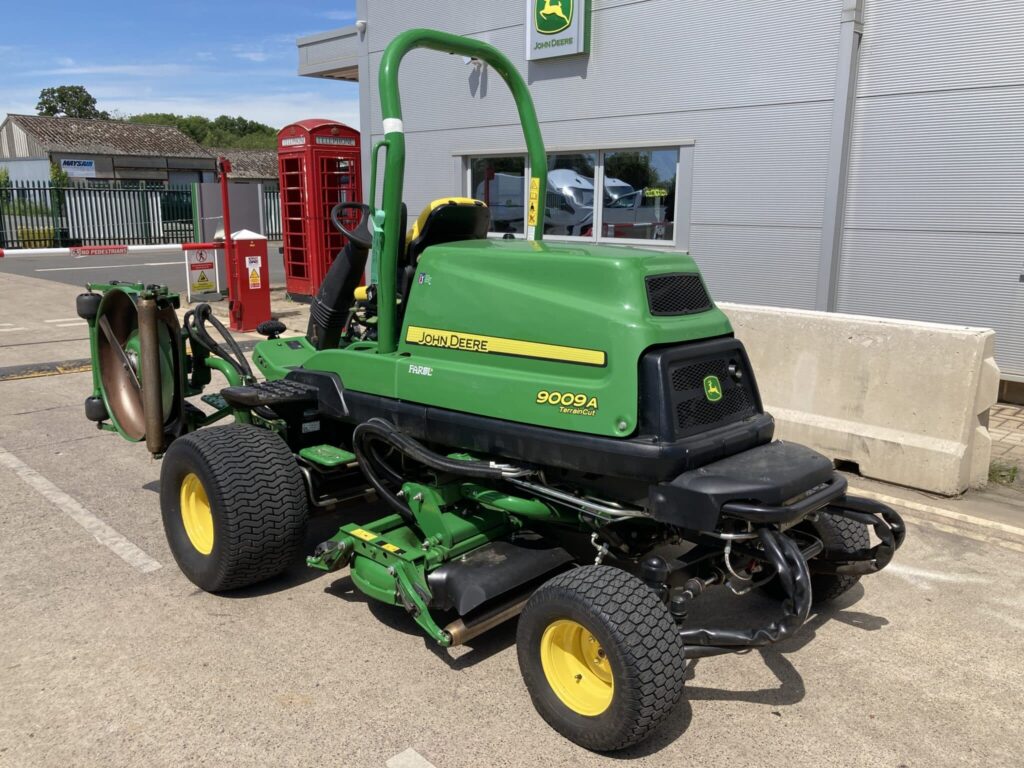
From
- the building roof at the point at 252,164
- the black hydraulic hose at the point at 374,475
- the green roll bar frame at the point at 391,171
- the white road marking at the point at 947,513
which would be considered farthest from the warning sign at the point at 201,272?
the building roof at the point at 252,164

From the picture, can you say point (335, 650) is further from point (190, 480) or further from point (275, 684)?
point (190, 480)

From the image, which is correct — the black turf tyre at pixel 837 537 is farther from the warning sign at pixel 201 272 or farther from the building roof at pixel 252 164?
the building roof at pixel 252 164

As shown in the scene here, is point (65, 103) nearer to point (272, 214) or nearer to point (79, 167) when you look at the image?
point (79, 167)

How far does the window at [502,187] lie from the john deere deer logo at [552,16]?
1.54 metres

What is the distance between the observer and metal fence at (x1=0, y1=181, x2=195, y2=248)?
25719 millimetres

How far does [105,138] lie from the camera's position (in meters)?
48.5

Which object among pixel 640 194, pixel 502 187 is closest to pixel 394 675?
pixel 640 194

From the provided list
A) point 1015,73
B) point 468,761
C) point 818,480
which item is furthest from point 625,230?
point 468,761

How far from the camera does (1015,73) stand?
280 inches

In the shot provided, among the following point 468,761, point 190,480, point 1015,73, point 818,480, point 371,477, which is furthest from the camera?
point 1015,73

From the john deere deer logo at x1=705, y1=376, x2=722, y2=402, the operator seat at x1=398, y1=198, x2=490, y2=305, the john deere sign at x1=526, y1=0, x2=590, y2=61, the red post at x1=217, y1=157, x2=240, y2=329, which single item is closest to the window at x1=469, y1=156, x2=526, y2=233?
the john deere sign at x1=526, y1=0, x2=590, y2=61

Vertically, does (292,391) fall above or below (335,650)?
above

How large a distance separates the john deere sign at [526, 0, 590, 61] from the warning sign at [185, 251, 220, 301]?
19.3ft

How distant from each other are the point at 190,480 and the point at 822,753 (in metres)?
3.03
